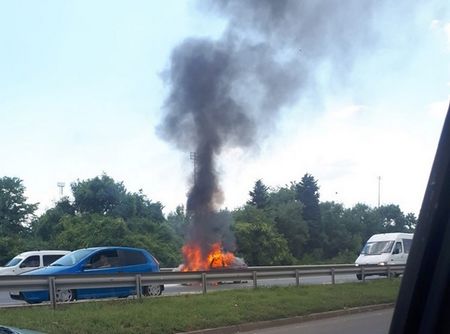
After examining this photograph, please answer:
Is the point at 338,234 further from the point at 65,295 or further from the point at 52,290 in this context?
the point at 52,290

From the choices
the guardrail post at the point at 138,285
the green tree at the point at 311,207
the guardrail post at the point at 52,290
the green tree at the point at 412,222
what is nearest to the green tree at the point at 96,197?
the green tree at the point at 311,207

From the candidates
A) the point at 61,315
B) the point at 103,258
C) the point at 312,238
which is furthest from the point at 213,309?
the point at 312,238

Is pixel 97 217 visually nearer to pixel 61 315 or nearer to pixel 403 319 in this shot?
pixel 61 315

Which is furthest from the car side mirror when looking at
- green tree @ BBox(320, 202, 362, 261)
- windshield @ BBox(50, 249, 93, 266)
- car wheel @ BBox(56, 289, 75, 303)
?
green tree @ BBox(320, 202, 362, 261)

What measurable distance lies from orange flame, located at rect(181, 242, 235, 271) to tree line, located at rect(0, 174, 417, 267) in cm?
198

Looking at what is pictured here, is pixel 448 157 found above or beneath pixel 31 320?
above

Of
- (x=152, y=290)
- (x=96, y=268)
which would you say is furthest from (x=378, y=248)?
(x=96, y=268)

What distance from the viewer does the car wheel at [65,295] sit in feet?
42.2

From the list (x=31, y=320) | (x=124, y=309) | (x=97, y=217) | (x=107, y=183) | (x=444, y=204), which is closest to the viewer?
(x=444, y=204)

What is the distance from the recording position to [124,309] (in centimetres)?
1154

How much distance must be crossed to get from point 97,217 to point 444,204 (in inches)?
1900

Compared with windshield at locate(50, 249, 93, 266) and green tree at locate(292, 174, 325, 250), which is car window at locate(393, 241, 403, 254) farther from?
green tree at locate(292, 174, 325, 250)

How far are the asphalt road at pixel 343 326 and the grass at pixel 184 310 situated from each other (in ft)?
1.82

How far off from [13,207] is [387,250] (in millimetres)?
38352
